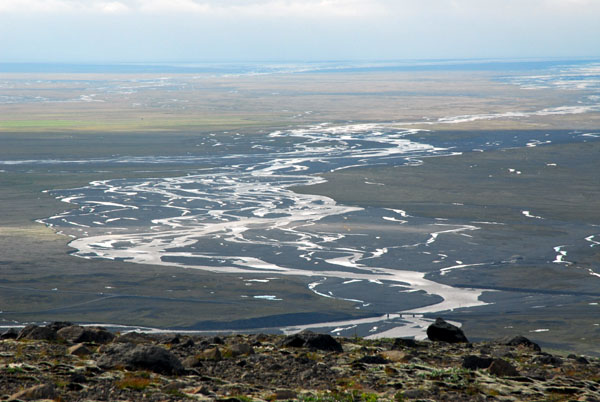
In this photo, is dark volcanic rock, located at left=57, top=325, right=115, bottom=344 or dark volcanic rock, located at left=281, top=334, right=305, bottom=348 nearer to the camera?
dark volcanic rock, located at left=57, top=325, right=115, bottom=344

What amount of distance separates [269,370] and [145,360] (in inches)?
70.7

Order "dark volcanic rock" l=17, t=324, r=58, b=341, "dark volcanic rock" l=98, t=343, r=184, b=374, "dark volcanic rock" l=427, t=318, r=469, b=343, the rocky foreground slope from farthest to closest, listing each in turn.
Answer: "dark volcanic rock" l=427, t=318, r=469, b=343, "dark volcanic rock" l=17, t=324, r=58, b=341, "dark volcanic rock" l=98, t=343, r=184, b=374, the rocky foreground slope

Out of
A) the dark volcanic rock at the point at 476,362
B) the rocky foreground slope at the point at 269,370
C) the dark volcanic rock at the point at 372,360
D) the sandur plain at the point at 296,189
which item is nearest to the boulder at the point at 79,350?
the rocky foreground slope at the point at 269,370

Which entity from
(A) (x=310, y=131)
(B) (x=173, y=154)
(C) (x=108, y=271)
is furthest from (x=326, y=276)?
(A) (x=310, y=131)

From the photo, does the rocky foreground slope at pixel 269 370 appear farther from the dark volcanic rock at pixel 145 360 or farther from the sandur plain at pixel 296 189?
the sandur plain at pixel 296 189

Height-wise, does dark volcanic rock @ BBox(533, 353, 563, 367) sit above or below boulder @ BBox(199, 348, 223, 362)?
below

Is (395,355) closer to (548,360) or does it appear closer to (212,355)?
(548,360)

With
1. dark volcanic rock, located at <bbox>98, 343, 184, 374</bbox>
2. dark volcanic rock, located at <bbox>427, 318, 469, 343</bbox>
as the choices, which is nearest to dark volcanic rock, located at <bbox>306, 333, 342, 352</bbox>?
dark volcanic rock, located at <bbox>427, 318, 469, 343</bbox>

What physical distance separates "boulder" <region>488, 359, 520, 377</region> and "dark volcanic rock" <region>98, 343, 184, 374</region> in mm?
4445

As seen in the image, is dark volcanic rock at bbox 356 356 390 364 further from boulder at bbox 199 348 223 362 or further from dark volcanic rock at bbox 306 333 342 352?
boulder at bbox 199 348 223 362

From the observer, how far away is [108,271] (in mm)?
30328

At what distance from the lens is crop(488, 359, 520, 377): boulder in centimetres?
1337

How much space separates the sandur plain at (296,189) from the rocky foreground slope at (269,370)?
26.0 feet

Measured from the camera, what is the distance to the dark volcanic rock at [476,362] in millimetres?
13656
